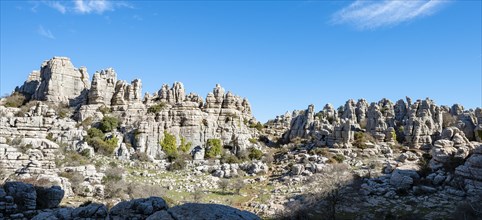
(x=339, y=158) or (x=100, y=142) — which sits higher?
(x=100, y=142)

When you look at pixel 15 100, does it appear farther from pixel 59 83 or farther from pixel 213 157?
pixel 213 157

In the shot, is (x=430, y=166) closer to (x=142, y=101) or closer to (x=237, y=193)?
(x=237, y=193)

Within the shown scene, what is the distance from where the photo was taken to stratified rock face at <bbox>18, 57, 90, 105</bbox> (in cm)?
5281

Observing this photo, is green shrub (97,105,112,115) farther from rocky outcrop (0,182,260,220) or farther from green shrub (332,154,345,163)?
green shrub (332,154,345,163)

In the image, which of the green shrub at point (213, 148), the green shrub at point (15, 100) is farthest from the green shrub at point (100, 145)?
the green shrub at point (15, 100)

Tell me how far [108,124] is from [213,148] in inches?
→ 526

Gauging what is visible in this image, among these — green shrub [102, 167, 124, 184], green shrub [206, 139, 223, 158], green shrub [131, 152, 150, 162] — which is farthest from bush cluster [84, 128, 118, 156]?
green shrub [206, 139, 223, 158]

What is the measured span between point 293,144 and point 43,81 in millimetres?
38498

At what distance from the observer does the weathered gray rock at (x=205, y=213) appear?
8508mm

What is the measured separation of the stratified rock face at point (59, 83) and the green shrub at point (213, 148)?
68.6ft

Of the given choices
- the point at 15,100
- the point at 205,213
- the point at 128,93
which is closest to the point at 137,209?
the point at 205,213

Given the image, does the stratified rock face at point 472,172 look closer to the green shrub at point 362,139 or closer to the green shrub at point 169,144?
the green shrub at point 362,139

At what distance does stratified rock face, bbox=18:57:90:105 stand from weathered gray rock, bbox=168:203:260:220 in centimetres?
4933

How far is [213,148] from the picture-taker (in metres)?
46.6
